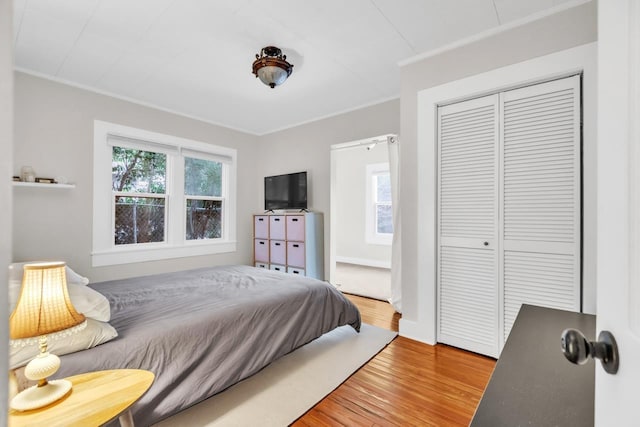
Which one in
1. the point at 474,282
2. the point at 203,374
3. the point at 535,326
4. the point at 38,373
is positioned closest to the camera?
the point at 38,373

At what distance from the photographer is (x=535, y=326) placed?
4.03ft

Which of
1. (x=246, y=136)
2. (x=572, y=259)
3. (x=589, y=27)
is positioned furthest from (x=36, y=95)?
(x=572, y=259)

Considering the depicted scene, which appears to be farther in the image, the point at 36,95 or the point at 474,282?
the point at 36,95

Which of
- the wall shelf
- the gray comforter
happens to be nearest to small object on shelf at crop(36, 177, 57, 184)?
the wall shelf

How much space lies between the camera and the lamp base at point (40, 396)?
101 centimetres

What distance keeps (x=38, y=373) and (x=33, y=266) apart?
0.39 metres

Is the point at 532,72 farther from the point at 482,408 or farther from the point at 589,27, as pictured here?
the point at 482,408

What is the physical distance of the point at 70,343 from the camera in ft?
4.45

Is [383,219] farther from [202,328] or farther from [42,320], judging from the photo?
[42,320]

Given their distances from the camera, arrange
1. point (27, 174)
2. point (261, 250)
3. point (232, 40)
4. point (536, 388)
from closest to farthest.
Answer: point (536, 388) → point (232, 40) → point (27, 174) → point (261, 250)

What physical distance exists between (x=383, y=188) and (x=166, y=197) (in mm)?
4306

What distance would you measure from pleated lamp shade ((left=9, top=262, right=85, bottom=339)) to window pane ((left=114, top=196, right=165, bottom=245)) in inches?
112

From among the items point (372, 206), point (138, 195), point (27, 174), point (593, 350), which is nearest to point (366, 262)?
point (372, 206)

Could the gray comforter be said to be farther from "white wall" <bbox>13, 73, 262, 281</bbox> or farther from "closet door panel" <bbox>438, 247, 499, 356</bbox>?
"white wall" <bbox>13, 73, 262, 281</bbox>
